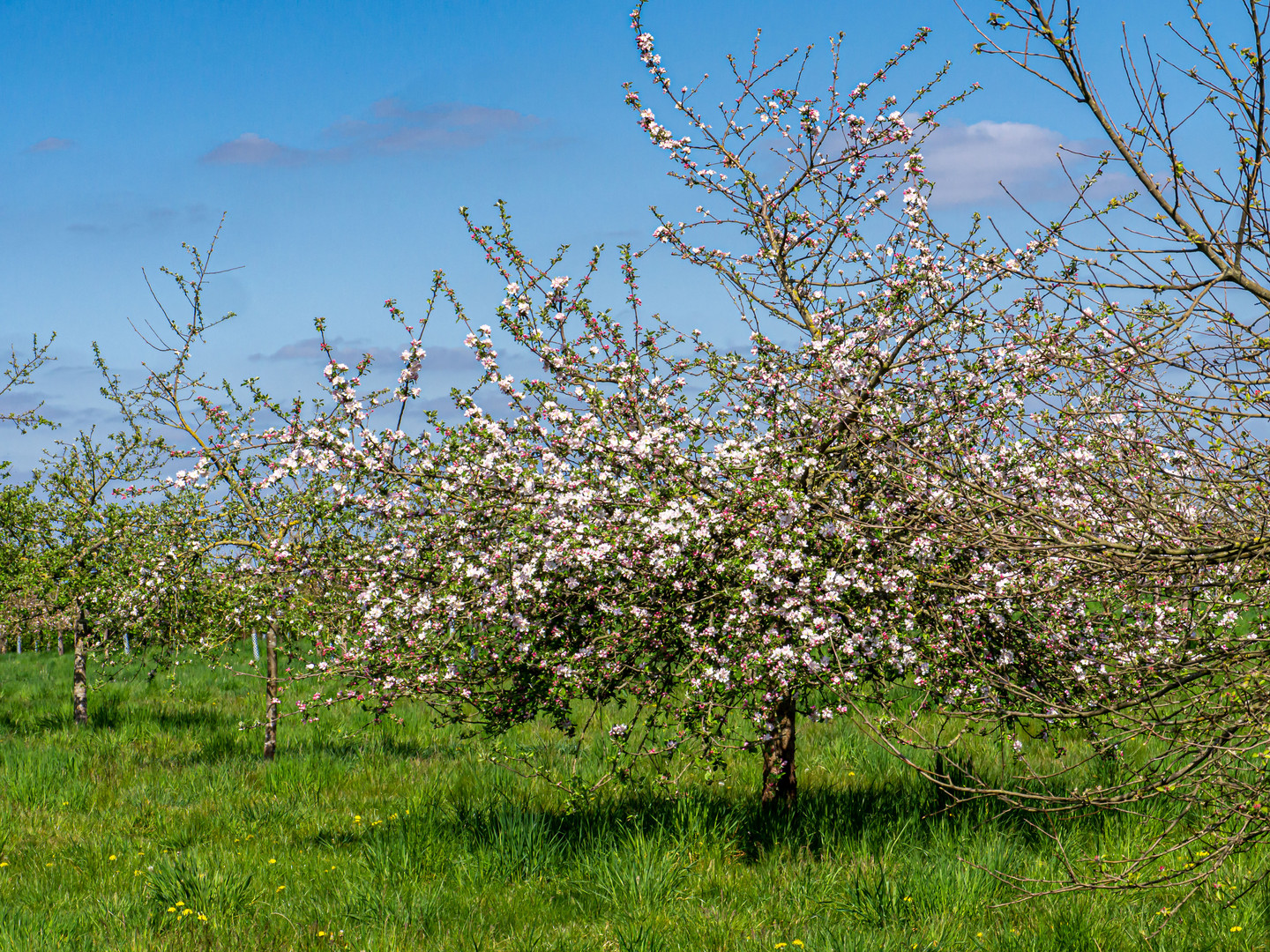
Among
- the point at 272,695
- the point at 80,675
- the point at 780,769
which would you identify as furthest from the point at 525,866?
the point at 80,675

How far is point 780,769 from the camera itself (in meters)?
7.05

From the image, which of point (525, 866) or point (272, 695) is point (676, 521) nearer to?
point (525, 866)

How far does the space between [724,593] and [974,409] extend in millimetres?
2021

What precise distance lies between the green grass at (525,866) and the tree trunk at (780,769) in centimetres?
17

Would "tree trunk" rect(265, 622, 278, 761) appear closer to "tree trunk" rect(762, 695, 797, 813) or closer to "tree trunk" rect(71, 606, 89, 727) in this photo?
"tree trunk" rect(71, 606, 89, 727)

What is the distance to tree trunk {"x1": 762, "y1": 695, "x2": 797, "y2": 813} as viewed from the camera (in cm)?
708

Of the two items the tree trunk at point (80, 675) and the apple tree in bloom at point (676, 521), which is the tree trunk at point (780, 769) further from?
the tree trunk at point (80, 675)

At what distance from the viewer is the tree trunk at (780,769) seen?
7082 millimetres

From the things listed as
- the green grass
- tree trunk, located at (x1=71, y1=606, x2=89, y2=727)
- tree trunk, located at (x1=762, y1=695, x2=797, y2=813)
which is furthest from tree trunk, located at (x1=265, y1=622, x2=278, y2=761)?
tree trunk, located at (x1=762, y1=695, x2=797, y2=813)

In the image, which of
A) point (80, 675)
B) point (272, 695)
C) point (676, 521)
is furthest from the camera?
point (80, 675)

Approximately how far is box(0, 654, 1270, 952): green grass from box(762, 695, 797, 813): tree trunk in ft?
0.57

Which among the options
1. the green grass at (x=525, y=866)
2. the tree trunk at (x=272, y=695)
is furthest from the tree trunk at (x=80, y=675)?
the tree trunk at (x=272, y=695)

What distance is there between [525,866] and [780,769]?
80.4 inches

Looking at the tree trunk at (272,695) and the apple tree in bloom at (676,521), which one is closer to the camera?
the apple tree in bloom at (676,521)
